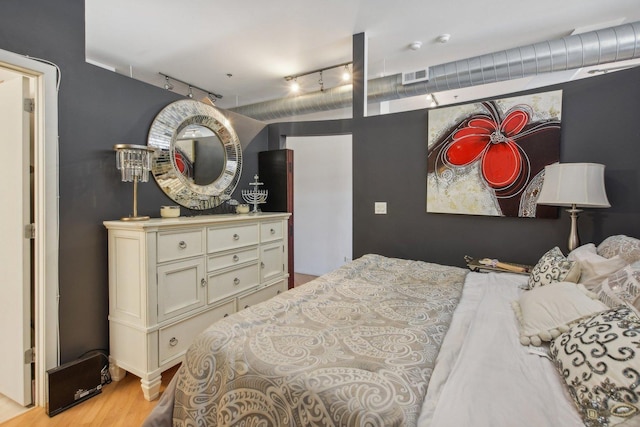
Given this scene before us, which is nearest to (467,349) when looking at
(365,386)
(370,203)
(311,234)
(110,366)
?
(365,386)

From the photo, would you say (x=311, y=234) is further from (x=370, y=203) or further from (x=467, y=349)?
(x=467, y=349)

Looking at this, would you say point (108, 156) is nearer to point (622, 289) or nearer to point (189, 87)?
point (189, 87)

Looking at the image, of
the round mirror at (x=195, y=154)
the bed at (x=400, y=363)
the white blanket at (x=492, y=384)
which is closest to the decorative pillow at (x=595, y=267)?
the bed at (x=400, y=363)

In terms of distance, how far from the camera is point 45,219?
1756mm

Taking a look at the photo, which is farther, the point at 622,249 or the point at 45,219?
the point at 45,219

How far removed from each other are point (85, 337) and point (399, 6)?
11.4 ft

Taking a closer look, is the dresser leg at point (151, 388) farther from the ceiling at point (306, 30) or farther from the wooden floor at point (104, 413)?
the ceiling at point (306, 30)

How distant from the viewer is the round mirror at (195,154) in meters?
2.46

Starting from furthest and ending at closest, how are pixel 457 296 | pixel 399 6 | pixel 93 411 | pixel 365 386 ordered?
pixel 399 6 < pixel 93 411 < pixel 457 296 < pixel 365 386

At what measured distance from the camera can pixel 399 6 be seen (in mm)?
2404

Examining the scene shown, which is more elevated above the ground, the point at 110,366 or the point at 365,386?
the point at 365,386

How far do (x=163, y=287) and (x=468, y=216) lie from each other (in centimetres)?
253

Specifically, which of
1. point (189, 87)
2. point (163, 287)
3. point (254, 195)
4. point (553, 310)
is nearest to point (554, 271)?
point (553, 310)

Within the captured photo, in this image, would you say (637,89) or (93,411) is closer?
(93,411)
